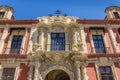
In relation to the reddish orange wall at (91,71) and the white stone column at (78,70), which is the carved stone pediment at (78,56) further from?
the reddish orange wall at (91,71)

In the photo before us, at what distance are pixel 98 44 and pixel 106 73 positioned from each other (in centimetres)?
385

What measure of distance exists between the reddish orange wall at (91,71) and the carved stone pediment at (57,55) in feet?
7.20

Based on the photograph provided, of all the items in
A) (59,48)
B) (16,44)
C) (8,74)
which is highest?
(16,44)

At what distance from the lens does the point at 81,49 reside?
1769cm

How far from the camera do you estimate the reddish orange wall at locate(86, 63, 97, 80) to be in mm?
15898

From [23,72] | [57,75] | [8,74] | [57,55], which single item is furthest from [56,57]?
[8,74]

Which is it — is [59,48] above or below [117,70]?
above

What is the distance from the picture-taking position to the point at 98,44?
19.1 m

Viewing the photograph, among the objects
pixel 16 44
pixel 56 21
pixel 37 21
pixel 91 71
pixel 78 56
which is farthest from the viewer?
pixel 37 21

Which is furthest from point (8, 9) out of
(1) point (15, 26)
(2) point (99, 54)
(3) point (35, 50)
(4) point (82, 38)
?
(2) point (99, 54)

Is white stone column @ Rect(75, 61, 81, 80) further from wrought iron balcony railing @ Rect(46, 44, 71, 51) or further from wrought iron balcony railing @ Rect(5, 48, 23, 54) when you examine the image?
wrought iron balcony railing @ Rect(5, 48, 23, 54)

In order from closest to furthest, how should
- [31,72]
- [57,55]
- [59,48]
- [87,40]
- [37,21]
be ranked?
1. [31,72]
2. [57,55]
3. [59,48]
4. [87,40]
5. [37,21]

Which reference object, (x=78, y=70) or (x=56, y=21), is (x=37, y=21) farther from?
(x=78, y=70)

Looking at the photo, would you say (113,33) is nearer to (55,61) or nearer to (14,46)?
(55,61)
